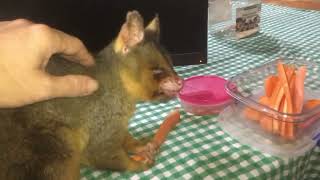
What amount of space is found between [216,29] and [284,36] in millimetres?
218

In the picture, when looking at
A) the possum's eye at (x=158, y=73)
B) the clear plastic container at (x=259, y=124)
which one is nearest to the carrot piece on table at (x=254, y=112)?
the clear plastic container at (x=259, y=124)

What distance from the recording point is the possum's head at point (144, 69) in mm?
636

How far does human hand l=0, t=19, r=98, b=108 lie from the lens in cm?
53

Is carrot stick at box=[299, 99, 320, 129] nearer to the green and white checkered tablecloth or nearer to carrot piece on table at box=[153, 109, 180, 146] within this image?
the green and white checkered tablecloth

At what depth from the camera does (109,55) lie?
67 centimetres

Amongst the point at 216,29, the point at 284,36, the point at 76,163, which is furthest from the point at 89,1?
the point at 284,36

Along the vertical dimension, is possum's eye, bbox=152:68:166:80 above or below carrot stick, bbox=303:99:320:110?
above

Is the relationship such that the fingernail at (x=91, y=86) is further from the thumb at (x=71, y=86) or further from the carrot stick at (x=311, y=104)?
the carrot stick at (x=311, y=104)

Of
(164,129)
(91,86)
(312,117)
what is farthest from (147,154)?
(312,117)

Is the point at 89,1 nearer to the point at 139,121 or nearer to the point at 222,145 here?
the point at 139,121

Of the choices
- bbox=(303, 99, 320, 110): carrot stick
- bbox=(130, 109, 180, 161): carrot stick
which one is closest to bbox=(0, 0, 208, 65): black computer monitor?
bbox=(130, 109, 180, 161): carrot stick

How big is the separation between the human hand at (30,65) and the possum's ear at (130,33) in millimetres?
84

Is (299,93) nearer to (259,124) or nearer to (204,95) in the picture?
(259,124)

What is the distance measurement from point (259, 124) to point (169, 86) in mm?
258
